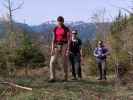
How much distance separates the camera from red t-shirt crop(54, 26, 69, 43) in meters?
11.1

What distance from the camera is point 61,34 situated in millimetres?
11109

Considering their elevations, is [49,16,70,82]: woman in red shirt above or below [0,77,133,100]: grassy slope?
above

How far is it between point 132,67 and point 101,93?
1441 cm

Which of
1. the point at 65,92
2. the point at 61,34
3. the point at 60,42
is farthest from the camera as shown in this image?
the point at 60,42

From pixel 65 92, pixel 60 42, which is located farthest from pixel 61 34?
pixel 65 92

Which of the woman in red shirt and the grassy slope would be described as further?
the woman in red shirt

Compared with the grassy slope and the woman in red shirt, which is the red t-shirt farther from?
the grassy slope

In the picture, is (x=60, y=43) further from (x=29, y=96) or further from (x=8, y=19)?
(x=8, y=19)

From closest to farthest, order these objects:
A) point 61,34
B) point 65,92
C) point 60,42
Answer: point 65,92 → point 61,34 → point 60,42

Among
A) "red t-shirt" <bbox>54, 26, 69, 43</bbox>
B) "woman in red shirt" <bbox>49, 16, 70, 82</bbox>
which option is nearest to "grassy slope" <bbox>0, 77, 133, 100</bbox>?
"woman in red shirt" <bbox>49, 16, 70, 82</bbox>

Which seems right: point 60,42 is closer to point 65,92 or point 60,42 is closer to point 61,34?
point 61,34

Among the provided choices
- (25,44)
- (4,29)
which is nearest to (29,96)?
(25,44)

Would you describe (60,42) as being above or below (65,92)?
above

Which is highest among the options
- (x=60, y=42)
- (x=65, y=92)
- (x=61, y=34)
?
(x=61, y=34)
